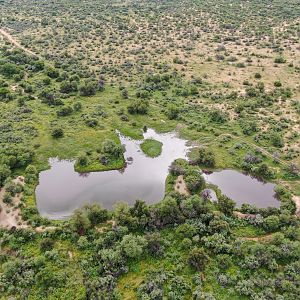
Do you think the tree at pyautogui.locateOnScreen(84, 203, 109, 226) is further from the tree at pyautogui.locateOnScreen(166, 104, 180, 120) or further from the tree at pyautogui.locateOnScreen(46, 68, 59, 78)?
the tree at pyautogui.locateOnScreen(46, 68, 59, 78)

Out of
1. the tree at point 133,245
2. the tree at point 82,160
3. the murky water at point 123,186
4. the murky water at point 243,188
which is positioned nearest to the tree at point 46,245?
the murky water at point 123,186

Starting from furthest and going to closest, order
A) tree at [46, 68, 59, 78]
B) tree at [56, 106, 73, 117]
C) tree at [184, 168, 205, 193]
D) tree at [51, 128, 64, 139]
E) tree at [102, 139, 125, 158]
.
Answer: tree at [46, 68, 59, 78] < tree at [56, 106, 73, 117] < tree at [51, 128, 64, 139] < tree at [102, 139, 125, 158] < tree at [184, 168, 205, 193]

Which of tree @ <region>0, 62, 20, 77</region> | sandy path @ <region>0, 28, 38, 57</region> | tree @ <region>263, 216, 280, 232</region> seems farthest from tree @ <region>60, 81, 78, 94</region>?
tree @ <region>263, 216, 280, 232</region>

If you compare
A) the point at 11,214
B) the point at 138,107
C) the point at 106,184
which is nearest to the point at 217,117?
the point at 138,107

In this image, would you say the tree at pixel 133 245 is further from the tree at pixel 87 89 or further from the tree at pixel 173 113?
the tree at pixel 87 89

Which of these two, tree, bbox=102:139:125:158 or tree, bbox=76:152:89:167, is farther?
tree, bbox=102:139:125:158

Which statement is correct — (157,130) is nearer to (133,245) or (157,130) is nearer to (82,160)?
(82,160)
